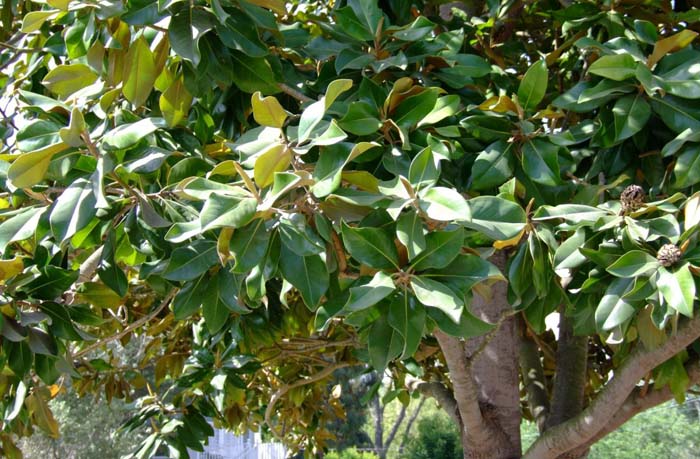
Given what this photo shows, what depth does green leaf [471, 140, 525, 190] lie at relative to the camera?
223 cm

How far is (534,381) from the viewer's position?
156 inches

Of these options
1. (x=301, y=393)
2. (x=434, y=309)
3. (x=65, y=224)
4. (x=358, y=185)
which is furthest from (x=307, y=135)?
(x=301, y=393)

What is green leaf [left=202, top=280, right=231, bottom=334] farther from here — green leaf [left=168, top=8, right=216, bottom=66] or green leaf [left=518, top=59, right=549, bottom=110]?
green leaf [left=518, top=59, right=549, bottom=110]

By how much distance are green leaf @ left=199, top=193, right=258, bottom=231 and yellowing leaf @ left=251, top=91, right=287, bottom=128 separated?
231 mm

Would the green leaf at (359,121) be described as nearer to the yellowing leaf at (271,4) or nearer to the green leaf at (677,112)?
the yellowing leaf at (271,4)

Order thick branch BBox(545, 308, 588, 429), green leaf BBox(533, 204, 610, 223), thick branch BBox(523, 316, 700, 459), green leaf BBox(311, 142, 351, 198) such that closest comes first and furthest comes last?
green leaf BBox(311, 142, 351, 198) → green leaf BBox(533, 204, 610, 223) → thick branch BBox(523, 316, 700, 459) → thick branch BBox(545, 308, 588, 429)

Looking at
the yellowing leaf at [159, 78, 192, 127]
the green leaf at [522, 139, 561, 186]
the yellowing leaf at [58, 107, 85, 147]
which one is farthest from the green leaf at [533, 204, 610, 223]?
the yellowing leaf at [58, 107, 85, 147]

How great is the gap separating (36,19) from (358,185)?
39.4 inches

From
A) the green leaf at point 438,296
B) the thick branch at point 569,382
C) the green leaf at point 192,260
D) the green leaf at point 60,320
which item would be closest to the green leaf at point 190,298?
the green leaf at point 192,260

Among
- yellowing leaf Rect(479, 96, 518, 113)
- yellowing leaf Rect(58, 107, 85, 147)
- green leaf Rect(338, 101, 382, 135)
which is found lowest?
yellowing leaf Rect(479, 96, 518, 113)

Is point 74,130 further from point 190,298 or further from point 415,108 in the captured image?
point 415,108

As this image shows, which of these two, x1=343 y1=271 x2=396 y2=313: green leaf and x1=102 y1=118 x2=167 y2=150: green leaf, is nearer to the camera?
x1=343 y1=271 x2=396 y2=313: green leaf

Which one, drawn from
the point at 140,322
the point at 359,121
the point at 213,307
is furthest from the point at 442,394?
the point at 359,121

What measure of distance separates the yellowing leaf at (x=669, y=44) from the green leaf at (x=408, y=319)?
116cm
